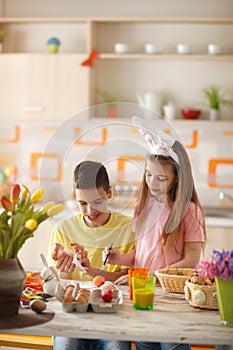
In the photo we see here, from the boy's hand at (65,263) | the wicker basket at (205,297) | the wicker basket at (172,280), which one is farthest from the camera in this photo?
the boy's hand at (65,263)

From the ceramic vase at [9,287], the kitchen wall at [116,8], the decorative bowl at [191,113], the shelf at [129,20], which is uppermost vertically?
the kitchen wall at [116,8]

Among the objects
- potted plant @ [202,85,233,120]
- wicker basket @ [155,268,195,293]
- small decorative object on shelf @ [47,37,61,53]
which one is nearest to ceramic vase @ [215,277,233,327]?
wicker basket @ [155,268,195,293]

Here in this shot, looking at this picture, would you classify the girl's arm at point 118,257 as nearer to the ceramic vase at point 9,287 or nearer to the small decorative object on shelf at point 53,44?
the ceramic vase at point 9,287

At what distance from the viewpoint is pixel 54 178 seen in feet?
17.0

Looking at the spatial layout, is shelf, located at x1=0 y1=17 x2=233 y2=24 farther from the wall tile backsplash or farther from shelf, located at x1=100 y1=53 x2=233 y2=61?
the wall tile backsplash

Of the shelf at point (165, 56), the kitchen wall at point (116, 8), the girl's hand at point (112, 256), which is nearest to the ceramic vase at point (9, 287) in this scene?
the girl's hand at point (112, 256)

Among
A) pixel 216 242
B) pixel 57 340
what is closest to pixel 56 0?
pixel 216 242

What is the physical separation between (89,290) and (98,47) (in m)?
3.03

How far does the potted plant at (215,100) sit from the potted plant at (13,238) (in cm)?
286

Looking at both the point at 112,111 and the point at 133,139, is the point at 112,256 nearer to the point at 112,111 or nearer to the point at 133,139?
the point at 133,139

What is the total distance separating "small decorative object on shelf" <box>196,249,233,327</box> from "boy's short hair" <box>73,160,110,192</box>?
51 cm

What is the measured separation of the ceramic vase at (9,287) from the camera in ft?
6.98

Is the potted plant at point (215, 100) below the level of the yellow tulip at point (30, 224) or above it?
above

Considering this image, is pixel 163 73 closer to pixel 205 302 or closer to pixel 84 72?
pixel 84 72
